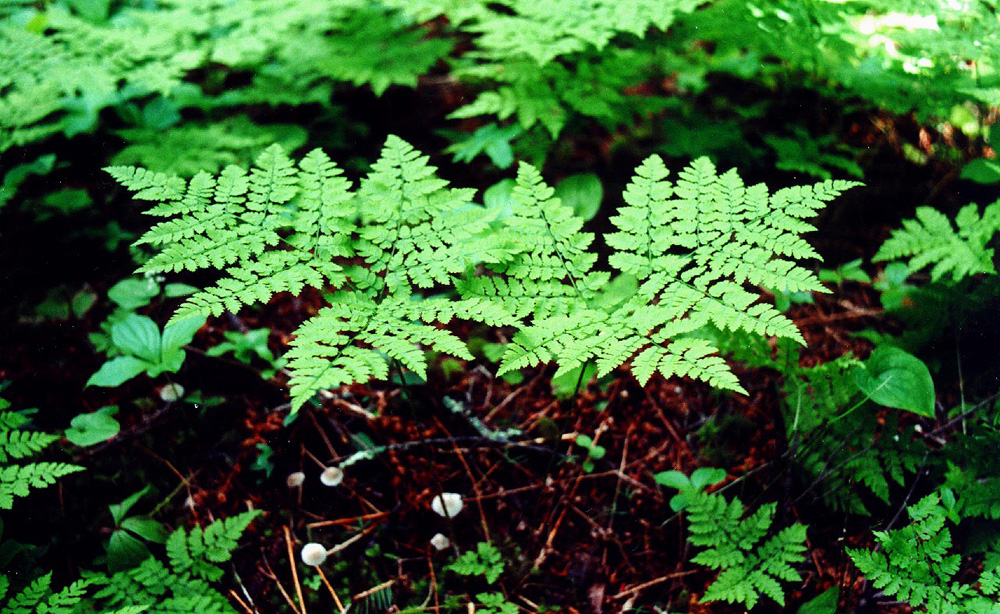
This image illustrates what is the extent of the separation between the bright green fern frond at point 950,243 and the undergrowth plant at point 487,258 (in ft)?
3.04

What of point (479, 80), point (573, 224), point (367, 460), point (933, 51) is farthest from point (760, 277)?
point (479, 80)

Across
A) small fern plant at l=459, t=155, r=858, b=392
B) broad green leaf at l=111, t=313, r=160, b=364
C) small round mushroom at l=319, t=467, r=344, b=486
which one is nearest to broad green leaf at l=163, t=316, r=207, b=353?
broad green leaf at l=111, t=313, r=160, b=364

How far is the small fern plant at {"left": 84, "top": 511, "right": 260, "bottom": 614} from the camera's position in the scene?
6.79 ft

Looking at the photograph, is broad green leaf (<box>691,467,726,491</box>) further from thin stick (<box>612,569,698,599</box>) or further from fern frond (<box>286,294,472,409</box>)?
fern frond (<box>286,294,472,409</box>)

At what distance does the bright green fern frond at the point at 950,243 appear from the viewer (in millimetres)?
2619

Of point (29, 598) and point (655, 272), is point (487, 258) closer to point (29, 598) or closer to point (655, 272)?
point (655, 272)

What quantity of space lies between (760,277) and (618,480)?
117cm

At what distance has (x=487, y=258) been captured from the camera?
2.04 metres

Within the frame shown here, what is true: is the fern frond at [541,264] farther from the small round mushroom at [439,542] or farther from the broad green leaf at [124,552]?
the broad green leaf at [124,552]

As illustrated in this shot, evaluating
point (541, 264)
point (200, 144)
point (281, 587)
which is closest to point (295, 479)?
point (281, 587)

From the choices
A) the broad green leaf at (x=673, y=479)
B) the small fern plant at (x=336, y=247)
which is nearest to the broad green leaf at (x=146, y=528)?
the small fern plant at (x=336, y=247)

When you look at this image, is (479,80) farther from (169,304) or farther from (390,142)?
(169,304)

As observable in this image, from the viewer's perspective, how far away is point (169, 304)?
10.4ft

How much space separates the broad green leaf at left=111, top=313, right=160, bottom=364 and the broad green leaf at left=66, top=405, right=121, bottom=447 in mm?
281
